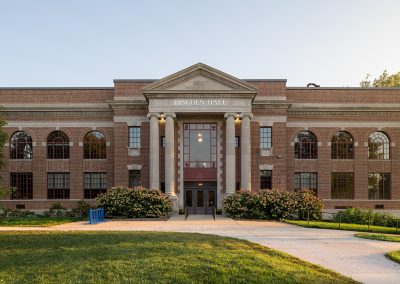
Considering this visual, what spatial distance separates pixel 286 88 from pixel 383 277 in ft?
82.8

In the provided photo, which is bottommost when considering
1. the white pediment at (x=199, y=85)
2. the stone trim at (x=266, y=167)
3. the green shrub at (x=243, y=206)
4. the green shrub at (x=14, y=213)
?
the green shrub at (x=14, y=213)

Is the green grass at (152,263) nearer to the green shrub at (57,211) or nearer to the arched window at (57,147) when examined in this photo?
the green shrub at (57,211)

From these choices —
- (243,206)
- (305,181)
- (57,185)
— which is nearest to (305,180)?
(305,181)

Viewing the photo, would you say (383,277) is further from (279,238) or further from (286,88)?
(286,88)

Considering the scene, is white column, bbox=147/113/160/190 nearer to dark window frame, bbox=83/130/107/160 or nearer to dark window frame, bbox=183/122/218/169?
dark window frame, bbox=183/122/218/169

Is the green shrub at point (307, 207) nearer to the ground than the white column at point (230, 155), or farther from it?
nearer to the ground

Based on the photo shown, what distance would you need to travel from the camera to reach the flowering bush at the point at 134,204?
26.3m

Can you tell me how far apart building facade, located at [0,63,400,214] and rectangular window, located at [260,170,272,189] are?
0.09 meters

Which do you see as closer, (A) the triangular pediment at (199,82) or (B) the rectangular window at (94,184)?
(A) the triangular pediment at (199,82)

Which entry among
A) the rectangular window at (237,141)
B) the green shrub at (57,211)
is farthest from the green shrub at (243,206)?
the green shrub at (57,211)

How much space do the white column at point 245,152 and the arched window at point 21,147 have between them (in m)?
19.0

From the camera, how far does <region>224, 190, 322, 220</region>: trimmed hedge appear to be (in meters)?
26.4

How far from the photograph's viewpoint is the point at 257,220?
2583 centimetres

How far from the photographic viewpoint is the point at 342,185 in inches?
1280
